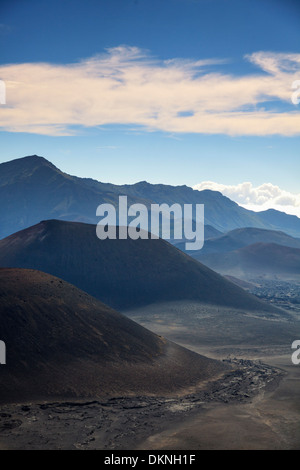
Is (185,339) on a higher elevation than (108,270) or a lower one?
lower

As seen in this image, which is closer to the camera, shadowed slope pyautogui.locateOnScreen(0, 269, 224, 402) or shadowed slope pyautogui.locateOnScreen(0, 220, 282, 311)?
shadowed slope pyautogui.locateOnScreen(0, 269, 224, 402)

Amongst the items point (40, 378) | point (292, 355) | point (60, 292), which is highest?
point (60, 292)

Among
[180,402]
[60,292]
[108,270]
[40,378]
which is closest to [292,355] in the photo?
[180,402]

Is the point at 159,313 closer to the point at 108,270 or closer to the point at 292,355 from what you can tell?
the point at 108,270

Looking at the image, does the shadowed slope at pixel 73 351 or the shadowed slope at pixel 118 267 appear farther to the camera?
the shadowed slope at pixel 118 267

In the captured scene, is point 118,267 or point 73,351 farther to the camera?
point 118,267

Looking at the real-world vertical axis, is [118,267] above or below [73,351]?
above
